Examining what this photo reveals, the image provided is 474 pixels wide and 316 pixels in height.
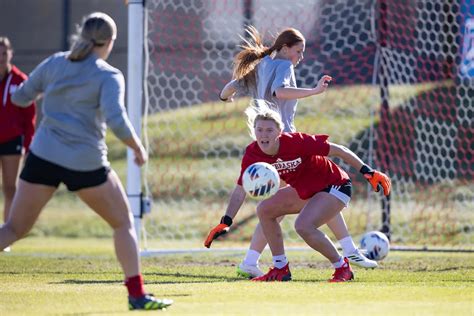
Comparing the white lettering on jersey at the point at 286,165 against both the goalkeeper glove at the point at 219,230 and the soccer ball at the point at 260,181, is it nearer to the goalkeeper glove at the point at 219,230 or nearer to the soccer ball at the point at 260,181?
the soccer ball at the point at 260,181

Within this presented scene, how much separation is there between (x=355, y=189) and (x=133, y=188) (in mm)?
6047

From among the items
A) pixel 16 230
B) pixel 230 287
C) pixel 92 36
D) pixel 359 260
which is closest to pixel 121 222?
pixel 16 230

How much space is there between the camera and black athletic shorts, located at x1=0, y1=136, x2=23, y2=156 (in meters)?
11.4

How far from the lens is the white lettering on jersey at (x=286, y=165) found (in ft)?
26.5

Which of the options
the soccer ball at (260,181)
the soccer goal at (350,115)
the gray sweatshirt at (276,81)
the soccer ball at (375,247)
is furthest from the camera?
the soccer goal at (350,115)

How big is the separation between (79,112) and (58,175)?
0.39 m

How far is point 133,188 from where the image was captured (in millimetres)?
11023

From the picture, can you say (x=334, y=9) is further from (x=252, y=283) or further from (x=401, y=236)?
(x=252, y=283)

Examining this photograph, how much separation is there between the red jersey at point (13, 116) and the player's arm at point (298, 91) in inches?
157

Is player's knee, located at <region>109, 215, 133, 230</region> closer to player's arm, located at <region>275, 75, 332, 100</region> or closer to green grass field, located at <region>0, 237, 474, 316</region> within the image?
green grass field, located at <region>0, 237, 474, 316</region>

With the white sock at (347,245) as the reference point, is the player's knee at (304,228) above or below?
above

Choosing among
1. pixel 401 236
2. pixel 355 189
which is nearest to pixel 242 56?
pixel 401 236

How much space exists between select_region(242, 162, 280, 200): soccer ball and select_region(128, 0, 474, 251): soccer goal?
3554 millimetres

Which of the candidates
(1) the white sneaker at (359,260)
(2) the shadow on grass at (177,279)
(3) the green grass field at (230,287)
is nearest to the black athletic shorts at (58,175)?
(3) the green grass field at (230,287)
